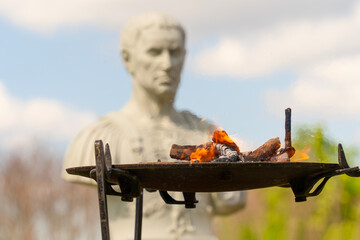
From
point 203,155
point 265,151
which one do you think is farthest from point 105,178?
point 265,151

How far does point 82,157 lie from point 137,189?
3031mm

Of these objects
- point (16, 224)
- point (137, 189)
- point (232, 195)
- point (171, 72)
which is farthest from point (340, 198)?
point (137, 189)

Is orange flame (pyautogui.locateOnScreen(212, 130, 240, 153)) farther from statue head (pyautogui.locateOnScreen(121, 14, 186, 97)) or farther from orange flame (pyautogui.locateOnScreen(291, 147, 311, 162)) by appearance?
statue head (pyautogui.locateOnScreen(121, 14, 186, 97))

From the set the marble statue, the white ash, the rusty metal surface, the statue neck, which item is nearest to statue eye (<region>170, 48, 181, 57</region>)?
the marble statue

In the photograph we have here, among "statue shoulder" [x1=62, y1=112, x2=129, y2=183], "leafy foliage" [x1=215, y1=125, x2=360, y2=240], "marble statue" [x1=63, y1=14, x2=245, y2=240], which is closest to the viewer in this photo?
"marble statue" [x1=63, y1=14, x2=245, y2=240]

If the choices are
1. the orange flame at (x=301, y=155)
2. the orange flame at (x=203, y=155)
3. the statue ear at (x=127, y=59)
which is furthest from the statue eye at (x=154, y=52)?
the orange flame at (x=203, y=155)

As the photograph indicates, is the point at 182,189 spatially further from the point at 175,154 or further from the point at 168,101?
the point at 168,101

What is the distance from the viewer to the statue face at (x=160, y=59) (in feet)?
17.5

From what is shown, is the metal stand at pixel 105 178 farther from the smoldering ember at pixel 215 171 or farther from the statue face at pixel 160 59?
the statue face at pixel 160 59

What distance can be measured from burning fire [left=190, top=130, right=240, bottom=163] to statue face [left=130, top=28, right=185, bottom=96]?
2.74m

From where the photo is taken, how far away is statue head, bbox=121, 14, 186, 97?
5.35 meters

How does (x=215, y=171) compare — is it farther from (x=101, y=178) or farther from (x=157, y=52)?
(x=157, y=52)

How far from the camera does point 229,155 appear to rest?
2521 millimetres

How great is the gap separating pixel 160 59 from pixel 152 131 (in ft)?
1.93
